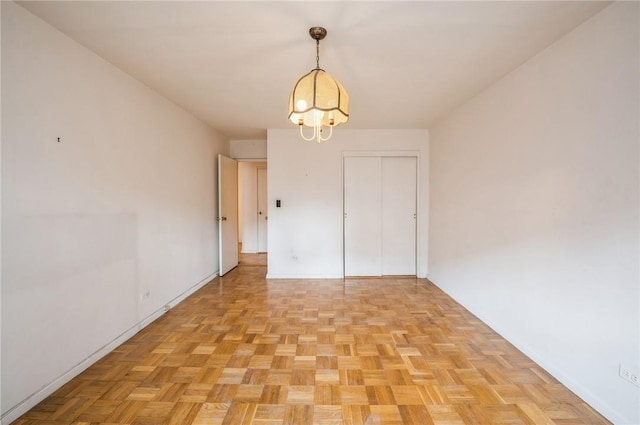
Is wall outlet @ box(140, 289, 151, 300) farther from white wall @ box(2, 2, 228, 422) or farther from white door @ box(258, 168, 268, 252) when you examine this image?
white door @ box(258, 168, 268, 252)

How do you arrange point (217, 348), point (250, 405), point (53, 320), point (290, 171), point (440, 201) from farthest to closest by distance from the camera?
point (290, 171) < point (440, 201) < point (217, 348) < point (53, 320) < point (250, 405)

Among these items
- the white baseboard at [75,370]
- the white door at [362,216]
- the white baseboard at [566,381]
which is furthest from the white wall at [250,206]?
the white baseboard at [566,381]

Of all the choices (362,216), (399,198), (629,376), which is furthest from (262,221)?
(629,376)

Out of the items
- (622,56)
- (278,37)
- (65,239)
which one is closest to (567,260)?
(622,56)

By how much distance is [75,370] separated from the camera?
2033 millimetres

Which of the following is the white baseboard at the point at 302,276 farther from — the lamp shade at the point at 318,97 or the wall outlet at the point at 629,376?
the wall outlet at the point at 629,376

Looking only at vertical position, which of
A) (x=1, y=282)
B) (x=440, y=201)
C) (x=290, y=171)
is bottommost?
→ (x=1, y=282)

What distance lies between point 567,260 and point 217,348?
2769 millimetres

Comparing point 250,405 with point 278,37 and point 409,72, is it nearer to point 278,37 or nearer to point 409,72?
point 278,37

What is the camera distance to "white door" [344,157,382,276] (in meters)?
4.64

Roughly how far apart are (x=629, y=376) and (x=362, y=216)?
3.37 metres

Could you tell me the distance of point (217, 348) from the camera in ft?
7.97

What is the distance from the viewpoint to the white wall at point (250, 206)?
7.02m

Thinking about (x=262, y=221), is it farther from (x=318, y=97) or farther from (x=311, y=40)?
(x=318, y=97)
